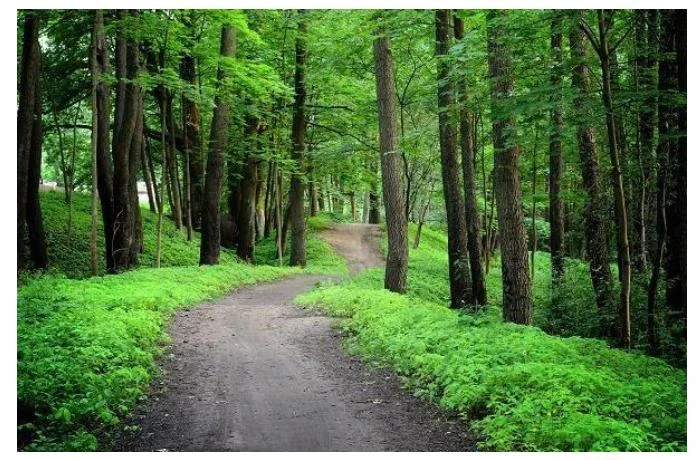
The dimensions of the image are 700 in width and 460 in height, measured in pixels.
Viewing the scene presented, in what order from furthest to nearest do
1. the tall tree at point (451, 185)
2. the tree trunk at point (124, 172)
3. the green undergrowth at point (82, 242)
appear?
the green undergrowth at point (82, 242) → the tree trunk at point (124, 172) → the tall tree at point (451, 185)

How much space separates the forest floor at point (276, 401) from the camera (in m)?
5.46

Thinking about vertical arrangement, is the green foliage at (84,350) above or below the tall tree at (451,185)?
below

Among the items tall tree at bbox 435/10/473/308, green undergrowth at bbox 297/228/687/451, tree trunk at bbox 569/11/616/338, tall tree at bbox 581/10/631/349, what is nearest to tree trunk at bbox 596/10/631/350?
tall tree at bbox 581/10/631/349

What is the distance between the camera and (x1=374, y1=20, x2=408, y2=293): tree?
12773 millimetres

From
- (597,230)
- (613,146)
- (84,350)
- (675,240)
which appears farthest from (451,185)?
(84,350)

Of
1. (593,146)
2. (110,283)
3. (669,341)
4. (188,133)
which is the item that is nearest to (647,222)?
(593,146)

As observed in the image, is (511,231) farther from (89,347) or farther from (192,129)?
(192,129)

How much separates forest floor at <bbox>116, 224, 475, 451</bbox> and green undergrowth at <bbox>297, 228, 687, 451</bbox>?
330mm

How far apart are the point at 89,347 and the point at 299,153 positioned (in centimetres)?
1640

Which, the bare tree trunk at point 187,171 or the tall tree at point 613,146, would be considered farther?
the bare tree trunk at point 187,171

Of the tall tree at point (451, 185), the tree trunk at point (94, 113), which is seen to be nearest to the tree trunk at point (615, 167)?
the tall tree at point (451, 185)

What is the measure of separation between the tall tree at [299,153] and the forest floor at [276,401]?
41.8 feet

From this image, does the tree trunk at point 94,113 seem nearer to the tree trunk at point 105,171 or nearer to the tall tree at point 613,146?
the tree trunk at point 105,171

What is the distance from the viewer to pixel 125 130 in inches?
615
